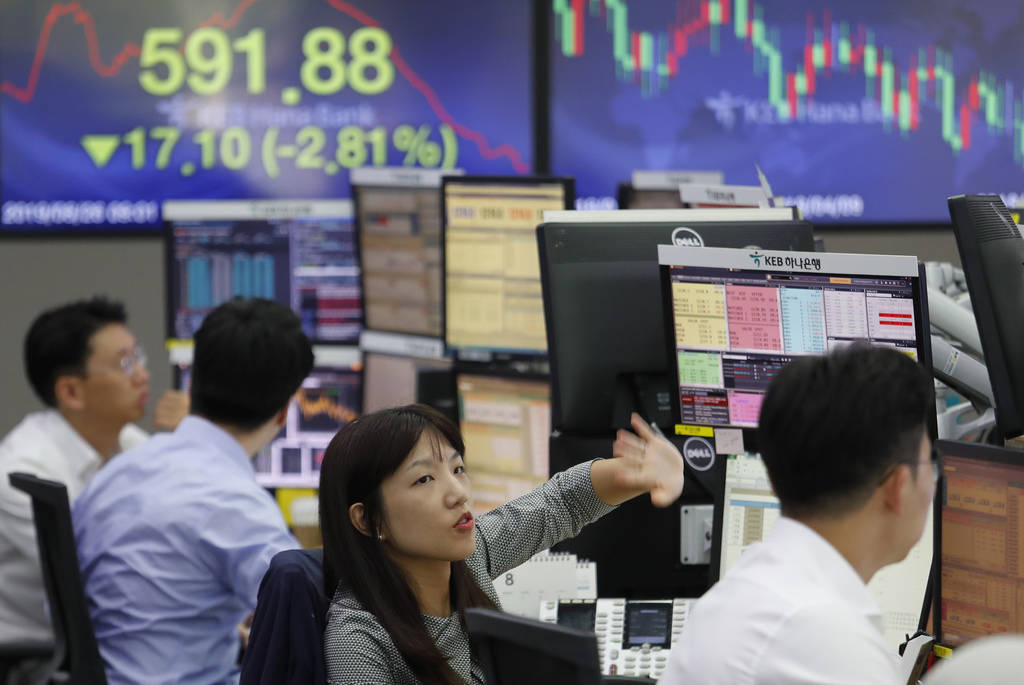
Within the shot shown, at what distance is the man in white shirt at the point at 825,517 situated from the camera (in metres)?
1.29

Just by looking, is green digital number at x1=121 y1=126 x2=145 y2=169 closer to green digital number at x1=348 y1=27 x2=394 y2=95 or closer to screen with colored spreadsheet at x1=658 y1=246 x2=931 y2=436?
green digital number at x1=348 y1=27 x2=394 y2=95

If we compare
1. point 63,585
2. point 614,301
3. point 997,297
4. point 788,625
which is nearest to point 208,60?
point 63,585

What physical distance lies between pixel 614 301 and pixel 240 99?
328cm

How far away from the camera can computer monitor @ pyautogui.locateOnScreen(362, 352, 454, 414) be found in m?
3.62

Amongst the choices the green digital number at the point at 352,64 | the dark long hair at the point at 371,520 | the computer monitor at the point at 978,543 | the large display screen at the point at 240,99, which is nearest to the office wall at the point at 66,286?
the large display screen at the point at 240,99

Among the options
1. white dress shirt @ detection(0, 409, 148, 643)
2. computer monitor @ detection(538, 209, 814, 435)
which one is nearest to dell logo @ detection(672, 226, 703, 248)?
computer monitor @ detection(538, 209, 814, 435)

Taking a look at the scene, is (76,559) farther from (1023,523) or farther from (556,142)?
(556,142)

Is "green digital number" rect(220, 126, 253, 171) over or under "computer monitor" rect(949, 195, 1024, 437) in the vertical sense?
over

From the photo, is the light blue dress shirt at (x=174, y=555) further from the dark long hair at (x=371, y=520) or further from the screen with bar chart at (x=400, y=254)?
the screen with bar chart at (x=400, y=254)

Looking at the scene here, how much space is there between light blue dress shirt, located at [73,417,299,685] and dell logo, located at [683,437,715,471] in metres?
0.83

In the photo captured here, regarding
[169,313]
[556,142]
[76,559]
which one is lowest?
[76,559]

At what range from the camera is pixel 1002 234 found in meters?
2.01

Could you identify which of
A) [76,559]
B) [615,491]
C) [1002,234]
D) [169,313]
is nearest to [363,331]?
[169,313]

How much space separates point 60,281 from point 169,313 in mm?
1802
